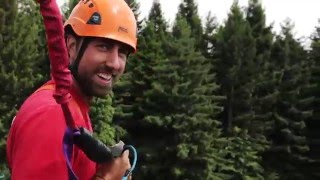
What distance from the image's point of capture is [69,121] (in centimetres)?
219

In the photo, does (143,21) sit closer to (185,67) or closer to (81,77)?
(185,67)

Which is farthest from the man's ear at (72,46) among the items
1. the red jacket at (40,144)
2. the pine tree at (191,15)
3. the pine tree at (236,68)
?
the pine tree at (191,15)

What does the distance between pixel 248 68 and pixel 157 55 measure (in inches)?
353

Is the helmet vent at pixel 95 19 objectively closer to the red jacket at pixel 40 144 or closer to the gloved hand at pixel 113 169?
the red jacket at pixel 40 144

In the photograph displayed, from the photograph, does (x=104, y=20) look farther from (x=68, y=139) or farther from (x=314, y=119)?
(x=314, y=119)

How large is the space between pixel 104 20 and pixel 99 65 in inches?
7.2

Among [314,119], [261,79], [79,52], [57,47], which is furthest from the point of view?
[314,119]

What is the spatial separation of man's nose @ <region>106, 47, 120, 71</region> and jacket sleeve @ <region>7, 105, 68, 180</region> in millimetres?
418

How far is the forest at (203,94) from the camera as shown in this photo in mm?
38781

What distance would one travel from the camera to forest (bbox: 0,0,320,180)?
3878cm

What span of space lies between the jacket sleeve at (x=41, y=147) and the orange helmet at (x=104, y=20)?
0.45 m

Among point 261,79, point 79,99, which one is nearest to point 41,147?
point 79,99

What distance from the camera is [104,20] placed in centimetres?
259

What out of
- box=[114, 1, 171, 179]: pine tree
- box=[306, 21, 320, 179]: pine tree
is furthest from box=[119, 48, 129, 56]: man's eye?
box=[306, 21, 320, 179]: pine tree
